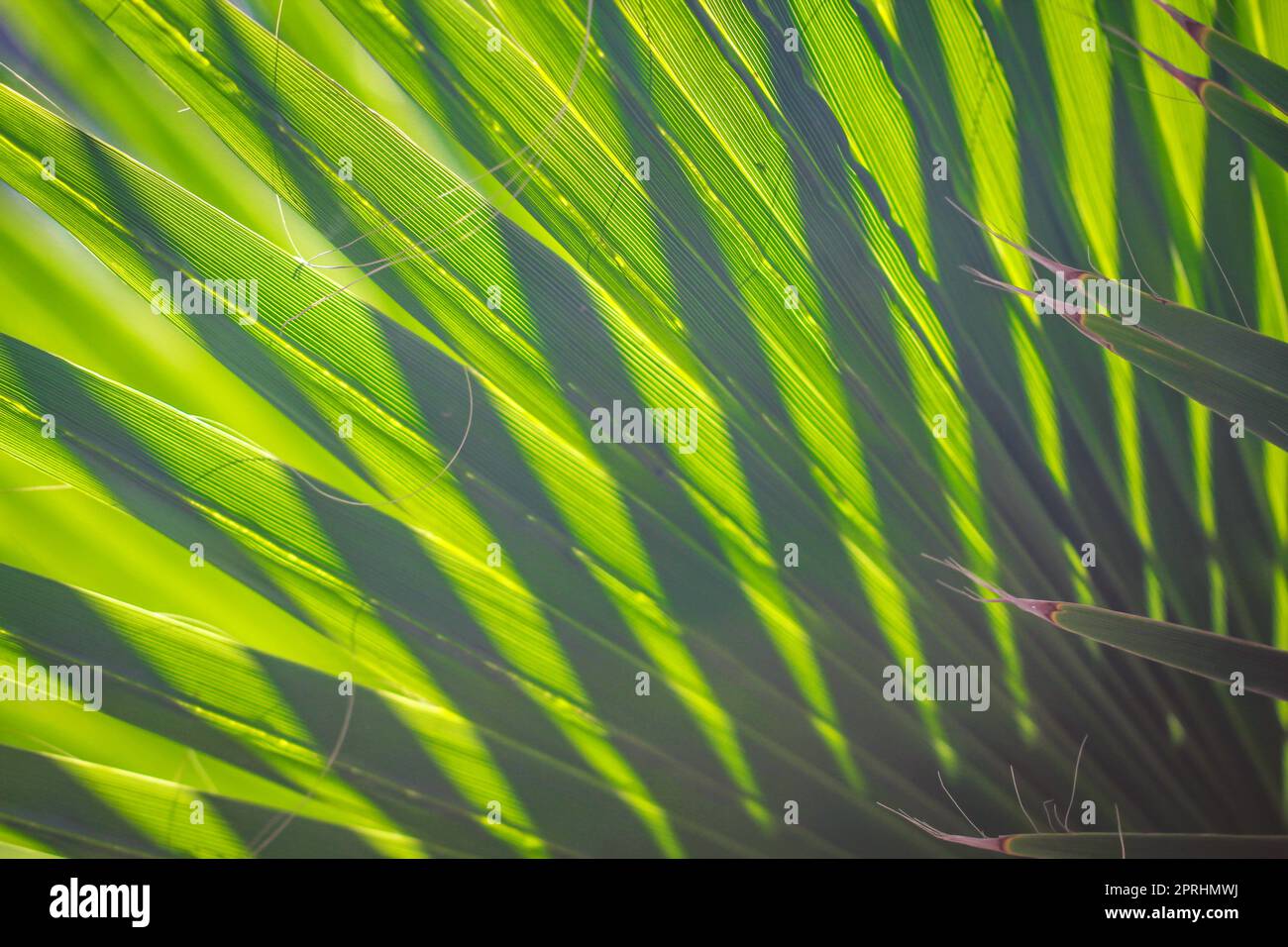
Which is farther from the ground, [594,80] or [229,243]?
[594,80]

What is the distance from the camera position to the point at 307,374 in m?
0.95

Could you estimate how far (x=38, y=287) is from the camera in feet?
3.19

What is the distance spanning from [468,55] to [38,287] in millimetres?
643

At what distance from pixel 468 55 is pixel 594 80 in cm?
15

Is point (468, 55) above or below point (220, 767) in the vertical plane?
above

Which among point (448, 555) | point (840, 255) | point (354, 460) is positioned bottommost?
point (448, 555)

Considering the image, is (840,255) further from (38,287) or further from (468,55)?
(38,287)

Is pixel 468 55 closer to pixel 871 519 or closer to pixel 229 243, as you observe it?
pixel 229 243
